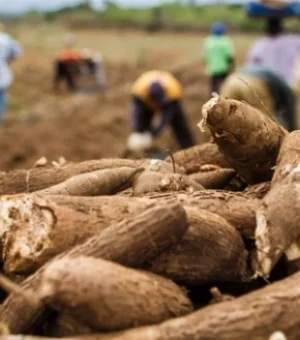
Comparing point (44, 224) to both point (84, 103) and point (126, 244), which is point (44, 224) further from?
point (84, 103)

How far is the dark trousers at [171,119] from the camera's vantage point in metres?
8.51

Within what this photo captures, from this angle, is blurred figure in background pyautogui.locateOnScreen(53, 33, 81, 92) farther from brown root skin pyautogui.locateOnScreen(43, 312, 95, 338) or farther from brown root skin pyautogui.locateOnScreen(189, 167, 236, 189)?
brown root skin pyautogui.locateOnScreen(43, 312, 95, 338)

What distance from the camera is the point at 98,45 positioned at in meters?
29.4

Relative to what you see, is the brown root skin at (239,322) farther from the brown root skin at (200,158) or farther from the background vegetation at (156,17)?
the background vegetation at (156,17)

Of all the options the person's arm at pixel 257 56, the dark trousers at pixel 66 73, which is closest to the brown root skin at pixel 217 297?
the person's arm at pixel 257 56

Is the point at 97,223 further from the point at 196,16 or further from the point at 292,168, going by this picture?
the point at 196,16

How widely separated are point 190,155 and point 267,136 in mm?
589

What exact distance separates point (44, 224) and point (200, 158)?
1209 millimetres

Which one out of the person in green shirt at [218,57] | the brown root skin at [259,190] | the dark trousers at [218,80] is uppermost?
the brown root skin at [259,190]

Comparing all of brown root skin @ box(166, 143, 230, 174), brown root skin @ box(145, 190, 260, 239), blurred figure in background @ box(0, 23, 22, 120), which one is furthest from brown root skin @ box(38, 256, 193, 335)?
blurred figure in background @ box(0, 23, 22, 120)

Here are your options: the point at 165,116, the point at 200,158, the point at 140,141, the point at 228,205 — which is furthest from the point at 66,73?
the point at 228,205

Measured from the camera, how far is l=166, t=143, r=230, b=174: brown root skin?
342cm

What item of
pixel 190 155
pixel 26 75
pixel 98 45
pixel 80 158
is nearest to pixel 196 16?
pixel 98 45

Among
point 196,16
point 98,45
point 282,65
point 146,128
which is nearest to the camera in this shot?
point 282,65
